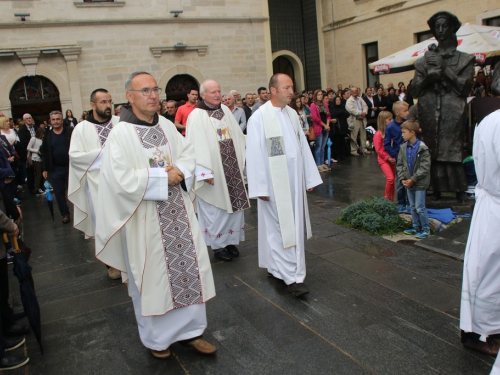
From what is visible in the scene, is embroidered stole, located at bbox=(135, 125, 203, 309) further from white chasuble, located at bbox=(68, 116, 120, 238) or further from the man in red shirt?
the man in red shirt

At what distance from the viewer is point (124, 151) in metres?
3.43

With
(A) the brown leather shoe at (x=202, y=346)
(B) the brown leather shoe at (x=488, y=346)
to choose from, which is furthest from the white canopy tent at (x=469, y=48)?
(A) the brown leather shoe at (x=202, y=346)

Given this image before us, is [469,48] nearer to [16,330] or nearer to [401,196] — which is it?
[401,196]

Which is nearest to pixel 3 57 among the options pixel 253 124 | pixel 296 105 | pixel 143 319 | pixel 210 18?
pixel 210 18

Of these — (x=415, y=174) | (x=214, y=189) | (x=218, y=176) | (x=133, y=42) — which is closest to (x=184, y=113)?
(x=218, y=176)

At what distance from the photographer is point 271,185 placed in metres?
4.60

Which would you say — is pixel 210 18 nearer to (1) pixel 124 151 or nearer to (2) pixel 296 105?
(2) pixel 296 105

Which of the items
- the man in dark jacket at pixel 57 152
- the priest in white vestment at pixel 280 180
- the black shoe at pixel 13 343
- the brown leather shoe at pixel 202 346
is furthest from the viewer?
the man in dark jacket at pixel 57 152

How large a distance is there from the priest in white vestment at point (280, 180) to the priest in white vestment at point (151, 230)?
1.10m

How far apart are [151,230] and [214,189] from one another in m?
2.29

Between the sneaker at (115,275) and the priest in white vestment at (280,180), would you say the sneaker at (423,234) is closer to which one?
the priest in white vestment at (280,180)

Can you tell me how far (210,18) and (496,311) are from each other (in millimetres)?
16671

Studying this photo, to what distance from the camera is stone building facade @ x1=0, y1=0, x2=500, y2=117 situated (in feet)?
51.9

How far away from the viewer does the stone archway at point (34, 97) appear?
16.4m
